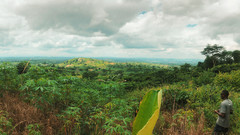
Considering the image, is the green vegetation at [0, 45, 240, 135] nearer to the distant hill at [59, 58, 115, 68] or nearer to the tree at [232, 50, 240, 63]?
the tree at [232, 50, 240, 63]

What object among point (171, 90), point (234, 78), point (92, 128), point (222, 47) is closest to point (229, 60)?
point (222, 47)

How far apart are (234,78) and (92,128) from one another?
9708mm

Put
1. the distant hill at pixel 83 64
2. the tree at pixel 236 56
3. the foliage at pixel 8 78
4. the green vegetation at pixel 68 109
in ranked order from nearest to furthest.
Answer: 1. the green vegetation at pixel 68 109
2. the foliage at pixel 8 78
3. the tree at pixel 236 56
4. the distant hill at pixel 83 64

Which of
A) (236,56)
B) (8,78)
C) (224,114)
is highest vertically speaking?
(236,56)

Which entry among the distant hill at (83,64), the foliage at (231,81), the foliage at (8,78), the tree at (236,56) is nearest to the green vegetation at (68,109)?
the foliage at (8,78)

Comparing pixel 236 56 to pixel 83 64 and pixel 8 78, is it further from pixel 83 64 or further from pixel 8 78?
pixel 83 64

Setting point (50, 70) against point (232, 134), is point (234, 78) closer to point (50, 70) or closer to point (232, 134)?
point (232, 134)

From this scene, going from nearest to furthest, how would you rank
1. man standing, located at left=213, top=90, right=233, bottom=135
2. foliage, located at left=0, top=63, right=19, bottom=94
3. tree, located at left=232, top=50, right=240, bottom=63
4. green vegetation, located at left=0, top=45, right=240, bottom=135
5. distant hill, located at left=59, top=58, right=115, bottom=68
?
green vegetation, located at left=0, top=45, right=240, bottom=135
man standing, located at left=213, top=90, right=233, bottom=135
foliage, located at left=0, top=63, right=19, bottom=94
tree, located at left=232, top=50, right=240, bottom=63
distant hill, located at left=59, top=58, right=115, bottom=68

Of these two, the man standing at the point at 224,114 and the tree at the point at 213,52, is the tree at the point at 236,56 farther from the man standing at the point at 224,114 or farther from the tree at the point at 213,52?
the man standing at the point at 224,114

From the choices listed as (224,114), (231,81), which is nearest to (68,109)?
(224,114)

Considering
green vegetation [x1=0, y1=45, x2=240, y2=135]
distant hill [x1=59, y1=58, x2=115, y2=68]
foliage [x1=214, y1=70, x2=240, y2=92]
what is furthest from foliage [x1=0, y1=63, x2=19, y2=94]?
distant hill [x1=59, y1=58, x2=115, y2=68]

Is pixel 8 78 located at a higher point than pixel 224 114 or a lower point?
higher

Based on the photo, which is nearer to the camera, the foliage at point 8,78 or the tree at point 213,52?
the foliage at point 8,78

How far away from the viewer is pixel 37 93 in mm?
2533
